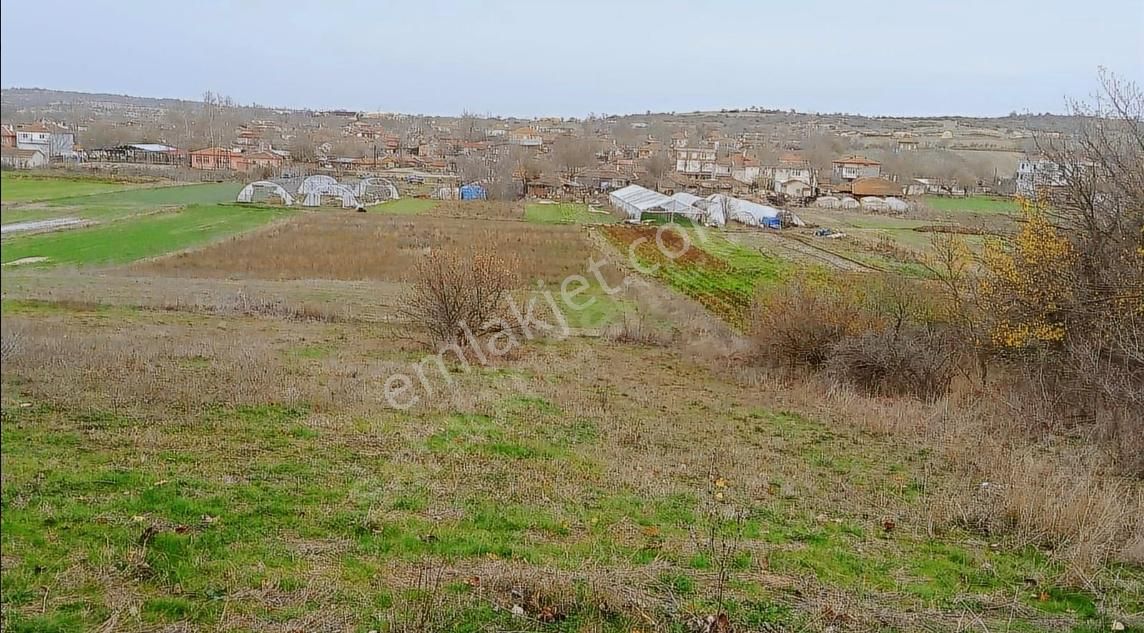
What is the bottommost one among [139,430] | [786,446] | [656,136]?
[786,446]

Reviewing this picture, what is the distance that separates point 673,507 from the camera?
6453 mm

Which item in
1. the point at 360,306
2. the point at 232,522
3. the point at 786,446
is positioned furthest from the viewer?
the point at 360,306

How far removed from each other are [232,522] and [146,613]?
142 centimetres

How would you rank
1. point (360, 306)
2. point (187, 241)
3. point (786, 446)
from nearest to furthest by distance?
point (786, 446)
point (187, 241)
point (360, 306)

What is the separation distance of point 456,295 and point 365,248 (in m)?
14.4

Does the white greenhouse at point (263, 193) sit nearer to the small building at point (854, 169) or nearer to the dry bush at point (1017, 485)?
the dry bush at point (1017, 485)

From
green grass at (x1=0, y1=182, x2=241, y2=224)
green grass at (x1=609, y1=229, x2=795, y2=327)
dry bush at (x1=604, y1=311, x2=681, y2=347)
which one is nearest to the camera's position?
green grass at (x1=0, y1=182, x2=241, y2=224)

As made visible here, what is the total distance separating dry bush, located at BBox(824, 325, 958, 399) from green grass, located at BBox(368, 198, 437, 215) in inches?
1153

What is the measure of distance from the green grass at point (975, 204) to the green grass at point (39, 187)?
13397 mm

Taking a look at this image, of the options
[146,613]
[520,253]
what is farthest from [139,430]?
[520,253]

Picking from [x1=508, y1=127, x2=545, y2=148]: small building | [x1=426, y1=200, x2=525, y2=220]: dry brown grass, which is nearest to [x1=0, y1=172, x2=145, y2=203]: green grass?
[x1=426, y1=200, x2=525, y2=220]: dry brown grass

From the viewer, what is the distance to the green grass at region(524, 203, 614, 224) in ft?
131

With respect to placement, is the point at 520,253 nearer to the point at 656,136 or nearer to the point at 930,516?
the point at 930,516

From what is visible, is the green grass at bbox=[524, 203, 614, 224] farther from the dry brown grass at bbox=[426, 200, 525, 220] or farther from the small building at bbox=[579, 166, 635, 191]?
the small building at bbox=[579, 166, 635, 191]
